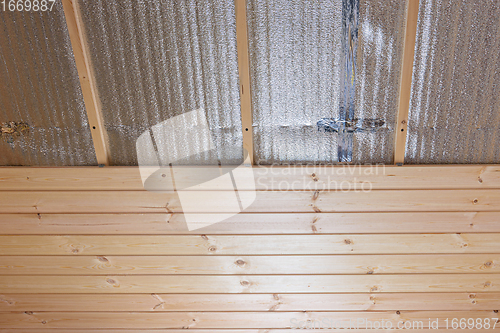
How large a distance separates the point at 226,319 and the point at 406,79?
132 centimetres

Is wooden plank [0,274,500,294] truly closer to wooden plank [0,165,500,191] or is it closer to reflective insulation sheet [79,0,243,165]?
wooden plank [0,165,500,191]

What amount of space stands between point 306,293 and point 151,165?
3.02 ft

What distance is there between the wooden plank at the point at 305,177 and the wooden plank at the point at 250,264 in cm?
33

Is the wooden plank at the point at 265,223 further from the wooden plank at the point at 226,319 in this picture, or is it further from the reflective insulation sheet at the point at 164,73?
the wooden plank at the point at 226,319

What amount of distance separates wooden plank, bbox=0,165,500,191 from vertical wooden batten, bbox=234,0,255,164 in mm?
143

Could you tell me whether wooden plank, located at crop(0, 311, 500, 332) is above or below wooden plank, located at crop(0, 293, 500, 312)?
below

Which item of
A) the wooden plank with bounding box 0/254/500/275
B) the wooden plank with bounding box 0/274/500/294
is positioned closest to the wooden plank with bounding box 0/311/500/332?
the wooden plank with bounding box 0/274/500/294

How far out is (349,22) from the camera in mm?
1021

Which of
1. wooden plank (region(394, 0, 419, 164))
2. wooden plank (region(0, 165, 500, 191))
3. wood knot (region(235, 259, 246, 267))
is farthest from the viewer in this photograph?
wood knot (region(235, 259, 246, 267))

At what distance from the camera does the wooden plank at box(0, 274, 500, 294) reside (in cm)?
124

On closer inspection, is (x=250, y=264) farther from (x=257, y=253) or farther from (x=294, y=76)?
(x=294, y=76)

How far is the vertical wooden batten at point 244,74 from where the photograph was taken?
101 centimetres

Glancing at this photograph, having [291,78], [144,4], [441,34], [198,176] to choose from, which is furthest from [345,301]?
[144,4]

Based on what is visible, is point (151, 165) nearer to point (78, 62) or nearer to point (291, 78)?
point (78, 62)
